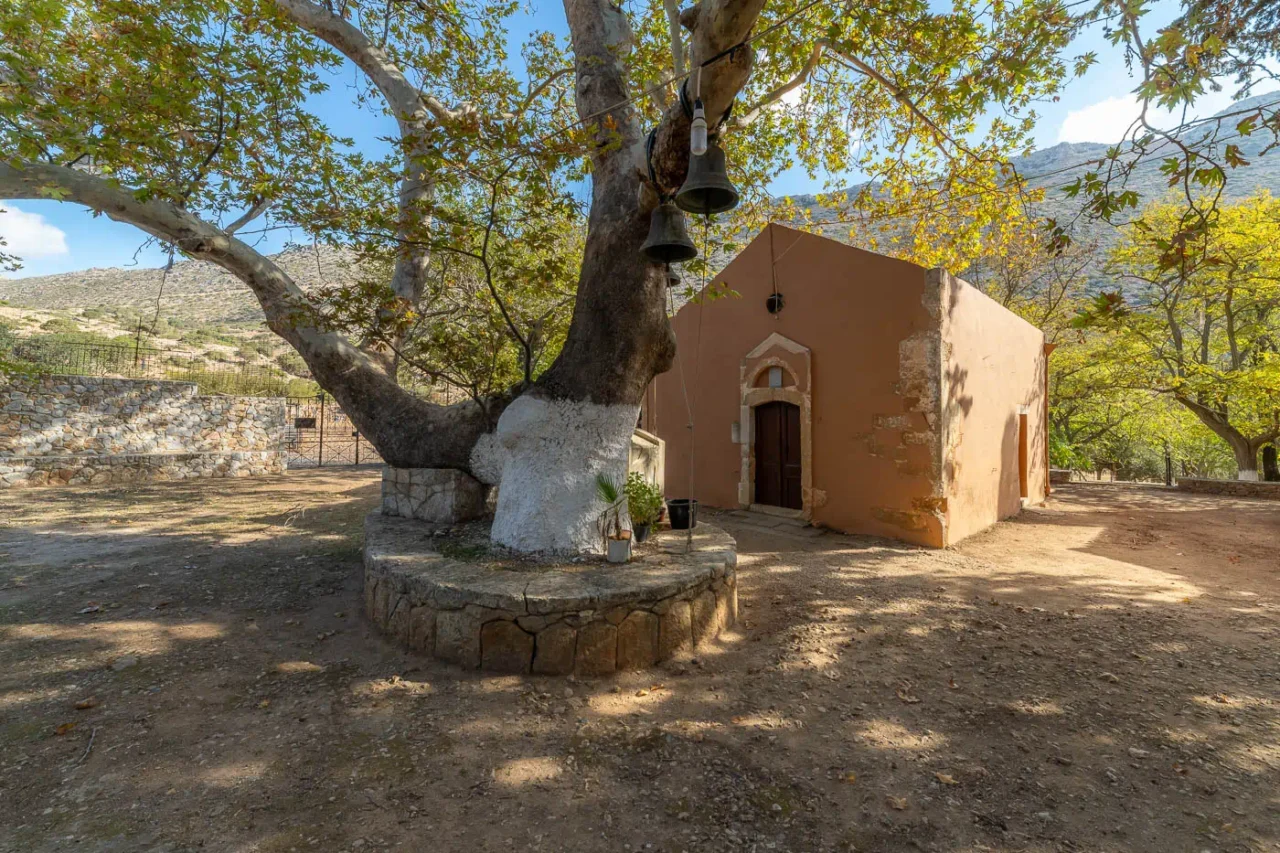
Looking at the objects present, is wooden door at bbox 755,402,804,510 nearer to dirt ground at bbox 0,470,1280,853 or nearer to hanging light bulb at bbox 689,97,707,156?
dirt ground at bbox 0,470,1280,853

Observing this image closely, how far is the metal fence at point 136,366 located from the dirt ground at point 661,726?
11.5 meters

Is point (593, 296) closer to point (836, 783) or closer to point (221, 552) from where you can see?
point (836, 783)

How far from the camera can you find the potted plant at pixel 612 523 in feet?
12.9

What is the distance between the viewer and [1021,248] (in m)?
14.1

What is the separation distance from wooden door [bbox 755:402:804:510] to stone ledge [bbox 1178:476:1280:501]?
11.7 metres

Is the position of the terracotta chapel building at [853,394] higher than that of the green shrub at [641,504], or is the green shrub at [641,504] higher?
the terracotta chapel building at [853,394]

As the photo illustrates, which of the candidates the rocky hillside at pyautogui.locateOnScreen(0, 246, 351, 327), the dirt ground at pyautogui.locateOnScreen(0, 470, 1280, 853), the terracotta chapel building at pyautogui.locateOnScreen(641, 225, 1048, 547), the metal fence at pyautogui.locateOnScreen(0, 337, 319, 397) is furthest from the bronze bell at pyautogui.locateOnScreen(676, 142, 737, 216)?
the rocky hillside at pyautogui.locateOnScreen(0, 246, 351, 327)

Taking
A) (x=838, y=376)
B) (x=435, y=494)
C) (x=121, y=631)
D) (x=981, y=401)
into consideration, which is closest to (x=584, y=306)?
(x=435, y=494)

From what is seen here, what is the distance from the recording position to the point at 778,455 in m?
8.52

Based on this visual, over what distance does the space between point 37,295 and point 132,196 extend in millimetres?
45804

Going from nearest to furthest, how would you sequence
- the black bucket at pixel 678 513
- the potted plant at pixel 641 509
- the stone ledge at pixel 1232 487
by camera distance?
the potted plant at pixel 641 509 → the black bucket at pixel 678 513 → the stone ledge at pixel 1232 487

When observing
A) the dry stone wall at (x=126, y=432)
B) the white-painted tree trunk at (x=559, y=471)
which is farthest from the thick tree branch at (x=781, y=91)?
the dry stone wall at (x=126, y=432)

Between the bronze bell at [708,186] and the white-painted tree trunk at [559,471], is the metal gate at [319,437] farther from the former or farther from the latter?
the bronze bell at [708,186]

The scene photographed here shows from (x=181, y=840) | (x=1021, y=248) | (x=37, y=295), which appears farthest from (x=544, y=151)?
(x=37, y=295)
